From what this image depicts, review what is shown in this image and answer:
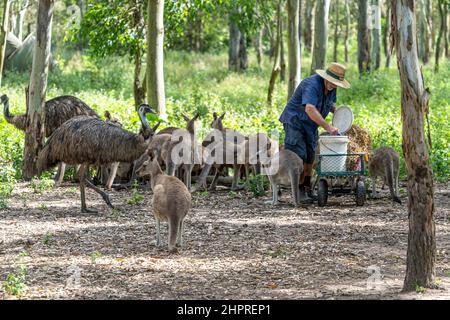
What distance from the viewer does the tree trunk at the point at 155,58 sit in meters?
18.7

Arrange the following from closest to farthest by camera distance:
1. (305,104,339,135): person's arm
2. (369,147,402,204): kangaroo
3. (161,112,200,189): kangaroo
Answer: (305,104,339,135): person's arm, (369,147,402,204): kangaroo, (161,112,200,189): kangaroo

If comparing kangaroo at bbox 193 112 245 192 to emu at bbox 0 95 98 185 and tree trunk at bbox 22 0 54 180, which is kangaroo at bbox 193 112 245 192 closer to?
emu at bbox 0 95 98 185

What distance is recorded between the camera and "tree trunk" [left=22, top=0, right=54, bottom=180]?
16.4 m

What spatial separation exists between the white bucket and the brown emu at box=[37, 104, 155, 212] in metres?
2.64

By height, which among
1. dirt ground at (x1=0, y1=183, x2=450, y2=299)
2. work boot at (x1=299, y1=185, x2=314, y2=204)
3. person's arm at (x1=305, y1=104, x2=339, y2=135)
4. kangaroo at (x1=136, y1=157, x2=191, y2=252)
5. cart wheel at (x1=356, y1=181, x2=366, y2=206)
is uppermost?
person's arm at (x1=305, y1=104, x2=339, y2=135)

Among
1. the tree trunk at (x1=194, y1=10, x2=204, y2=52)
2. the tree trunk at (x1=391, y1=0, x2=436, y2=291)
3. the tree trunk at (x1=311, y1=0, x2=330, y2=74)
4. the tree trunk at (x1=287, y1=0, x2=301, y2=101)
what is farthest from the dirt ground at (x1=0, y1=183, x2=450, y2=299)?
the tree trunk at (x1=194, y1=10, x2=204, y2=52)

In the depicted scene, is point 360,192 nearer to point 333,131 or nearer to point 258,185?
point 333,131

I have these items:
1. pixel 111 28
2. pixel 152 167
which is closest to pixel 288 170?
pixel 152 167

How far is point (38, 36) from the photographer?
16.8 meters

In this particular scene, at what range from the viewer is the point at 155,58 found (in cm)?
1903

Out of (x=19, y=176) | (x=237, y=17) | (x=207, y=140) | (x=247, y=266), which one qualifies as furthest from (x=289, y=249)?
(x=237, y=17)

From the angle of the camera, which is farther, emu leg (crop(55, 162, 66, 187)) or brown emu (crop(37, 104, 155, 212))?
emu leg (crop(55, 162, 66, 187))
